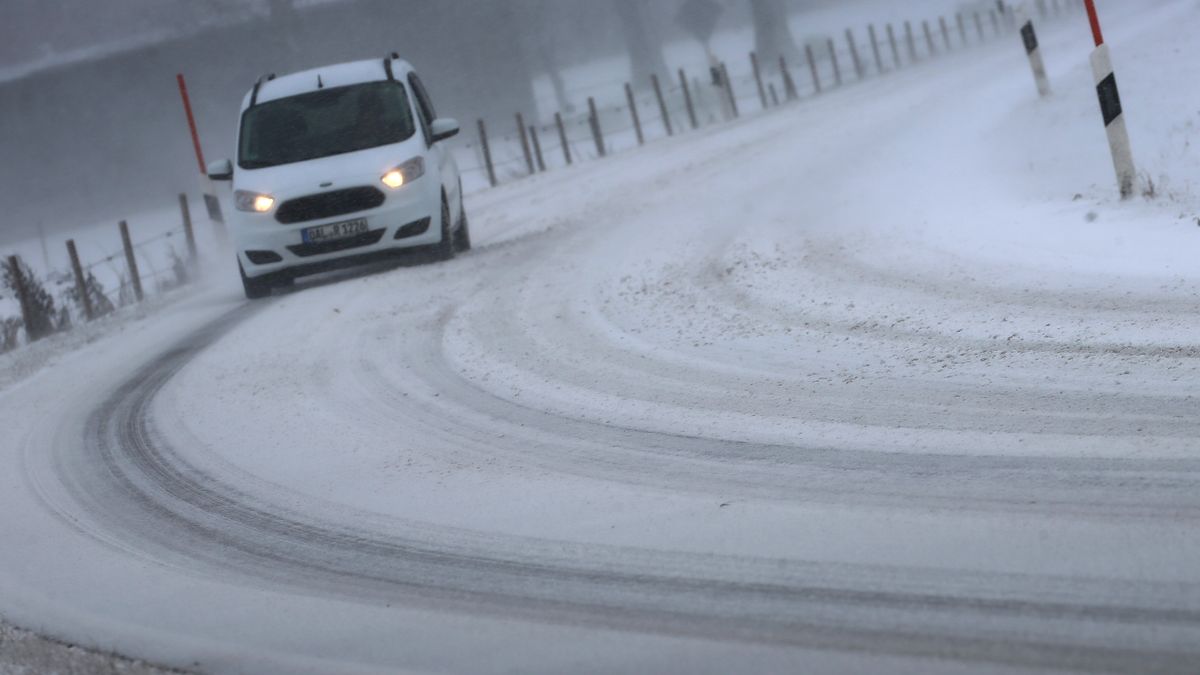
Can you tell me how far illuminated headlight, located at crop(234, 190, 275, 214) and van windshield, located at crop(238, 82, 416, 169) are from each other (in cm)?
49

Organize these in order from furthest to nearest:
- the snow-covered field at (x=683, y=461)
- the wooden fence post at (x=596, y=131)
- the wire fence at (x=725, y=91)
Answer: the wire fence at (x=725, y=91), the wooden fence post at (x=596, y=131), the snow-covered field at (x=683, y=461)

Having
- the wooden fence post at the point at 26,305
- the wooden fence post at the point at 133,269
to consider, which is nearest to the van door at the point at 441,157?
the wooden fence post at the point at 26,305

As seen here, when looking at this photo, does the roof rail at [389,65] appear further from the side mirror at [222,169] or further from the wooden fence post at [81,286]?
the wooden fence post at [81,286]

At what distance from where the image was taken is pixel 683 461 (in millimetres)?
5270

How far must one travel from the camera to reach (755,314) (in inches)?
318

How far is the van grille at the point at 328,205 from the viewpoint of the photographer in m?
12.9

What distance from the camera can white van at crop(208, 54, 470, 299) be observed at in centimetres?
1294

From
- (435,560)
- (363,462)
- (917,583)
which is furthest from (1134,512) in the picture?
(363,462)

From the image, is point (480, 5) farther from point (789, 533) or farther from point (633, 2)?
point (789, 533)

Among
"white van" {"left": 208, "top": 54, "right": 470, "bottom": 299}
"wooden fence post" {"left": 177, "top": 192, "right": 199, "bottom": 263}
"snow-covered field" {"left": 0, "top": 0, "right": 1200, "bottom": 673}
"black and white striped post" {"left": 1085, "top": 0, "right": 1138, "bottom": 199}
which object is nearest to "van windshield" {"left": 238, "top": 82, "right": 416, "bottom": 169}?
"white van" {"left": 208, "top": 54, "right": 470, "bottom": 299}

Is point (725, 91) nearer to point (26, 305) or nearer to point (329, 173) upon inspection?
point (26, 305)

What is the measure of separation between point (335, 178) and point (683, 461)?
27.1 feet

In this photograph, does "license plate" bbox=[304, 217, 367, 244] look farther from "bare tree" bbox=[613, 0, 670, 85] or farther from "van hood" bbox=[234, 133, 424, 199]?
"bare tree" bbox=[613, 0, 670, 85]

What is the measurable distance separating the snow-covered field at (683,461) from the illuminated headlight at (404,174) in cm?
178
